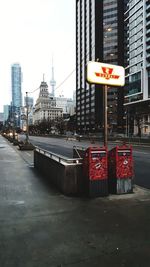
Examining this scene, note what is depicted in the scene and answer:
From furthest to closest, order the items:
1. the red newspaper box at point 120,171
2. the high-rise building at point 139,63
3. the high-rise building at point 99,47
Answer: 1. the high-rise building at point 99,47
2. the high-rise building at point 139,63
3. the red newspaper box at point 120,171

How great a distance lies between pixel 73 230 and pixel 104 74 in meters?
5.74

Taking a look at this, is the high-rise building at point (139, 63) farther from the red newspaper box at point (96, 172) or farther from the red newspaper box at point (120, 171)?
the red newspaper box at point (96, 172)

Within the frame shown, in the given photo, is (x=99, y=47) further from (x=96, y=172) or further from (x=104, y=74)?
(x=96, y=172)

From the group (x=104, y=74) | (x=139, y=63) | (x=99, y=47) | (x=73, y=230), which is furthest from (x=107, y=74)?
(x=99, y=47)

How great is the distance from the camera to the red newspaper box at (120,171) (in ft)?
26.9

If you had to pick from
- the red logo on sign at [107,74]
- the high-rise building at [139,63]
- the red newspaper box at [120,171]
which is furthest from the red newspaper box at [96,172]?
the high-rise building at [139,63]

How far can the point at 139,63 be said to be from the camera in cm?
8825

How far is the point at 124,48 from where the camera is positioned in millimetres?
142750

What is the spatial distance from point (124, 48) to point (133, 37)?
51020mm

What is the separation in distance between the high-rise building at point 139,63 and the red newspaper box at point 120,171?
2801 inches

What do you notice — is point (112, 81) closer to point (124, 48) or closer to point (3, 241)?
point (3, 241)

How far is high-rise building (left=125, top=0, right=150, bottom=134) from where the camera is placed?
83375 mm

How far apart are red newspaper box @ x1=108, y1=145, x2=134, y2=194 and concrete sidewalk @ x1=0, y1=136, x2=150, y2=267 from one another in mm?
378

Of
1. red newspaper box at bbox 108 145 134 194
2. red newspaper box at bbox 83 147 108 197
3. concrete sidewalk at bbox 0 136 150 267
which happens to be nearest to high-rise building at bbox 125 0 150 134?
red newspaper box at bbox 108 145 134 194
